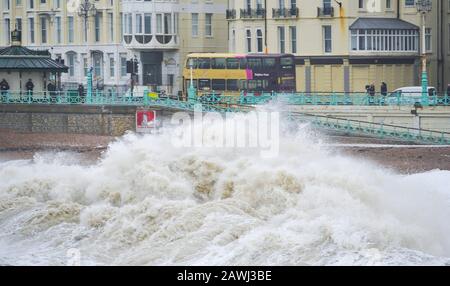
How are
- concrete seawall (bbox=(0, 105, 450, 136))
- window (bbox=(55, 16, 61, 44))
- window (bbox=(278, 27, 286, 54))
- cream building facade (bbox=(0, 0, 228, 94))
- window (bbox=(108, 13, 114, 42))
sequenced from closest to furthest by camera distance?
concrete seawall (bbox=(0, 105, 450, 136)) → window (bbox=(278, 27, 286, 54)) → cream building facade (bbox=(0, 0, 228, 94)) → window (bbox=(108, 13, 114, 42)) → window (bbox=(55, 16, 61, 44))

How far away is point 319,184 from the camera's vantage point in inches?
1850

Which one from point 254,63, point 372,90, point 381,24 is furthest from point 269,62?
point 381,24

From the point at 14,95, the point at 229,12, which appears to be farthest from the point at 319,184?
the point at 229,12

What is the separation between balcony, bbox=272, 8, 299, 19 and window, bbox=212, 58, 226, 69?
6.45 metres

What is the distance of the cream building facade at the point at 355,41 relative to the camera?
8800 centimetres

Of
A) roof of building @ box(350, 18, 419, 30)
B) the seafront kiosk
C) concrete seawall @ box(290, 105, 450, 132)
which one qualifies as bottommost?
concrete seawall @ box(290, 105, 450, 132)

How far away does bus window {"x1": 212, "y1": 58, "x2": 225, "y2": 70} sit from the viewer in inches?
3356

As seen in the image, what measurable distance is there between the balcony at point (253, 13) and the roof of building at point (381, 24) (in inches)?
238

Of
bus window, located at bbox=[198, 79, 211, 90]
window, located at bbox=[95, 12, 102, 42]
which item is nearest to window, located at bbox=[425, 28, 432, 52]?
bus window, located at bbox=[198, 79, 211, 90]

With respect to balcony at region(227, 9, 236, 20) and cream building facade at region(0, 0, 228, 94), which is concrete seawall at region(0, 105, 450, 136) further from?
balcony at region(227, 9, 236, 20)

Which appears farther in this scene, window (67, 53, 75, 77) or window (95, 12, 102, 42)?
window (67, 53, 75, 77)
